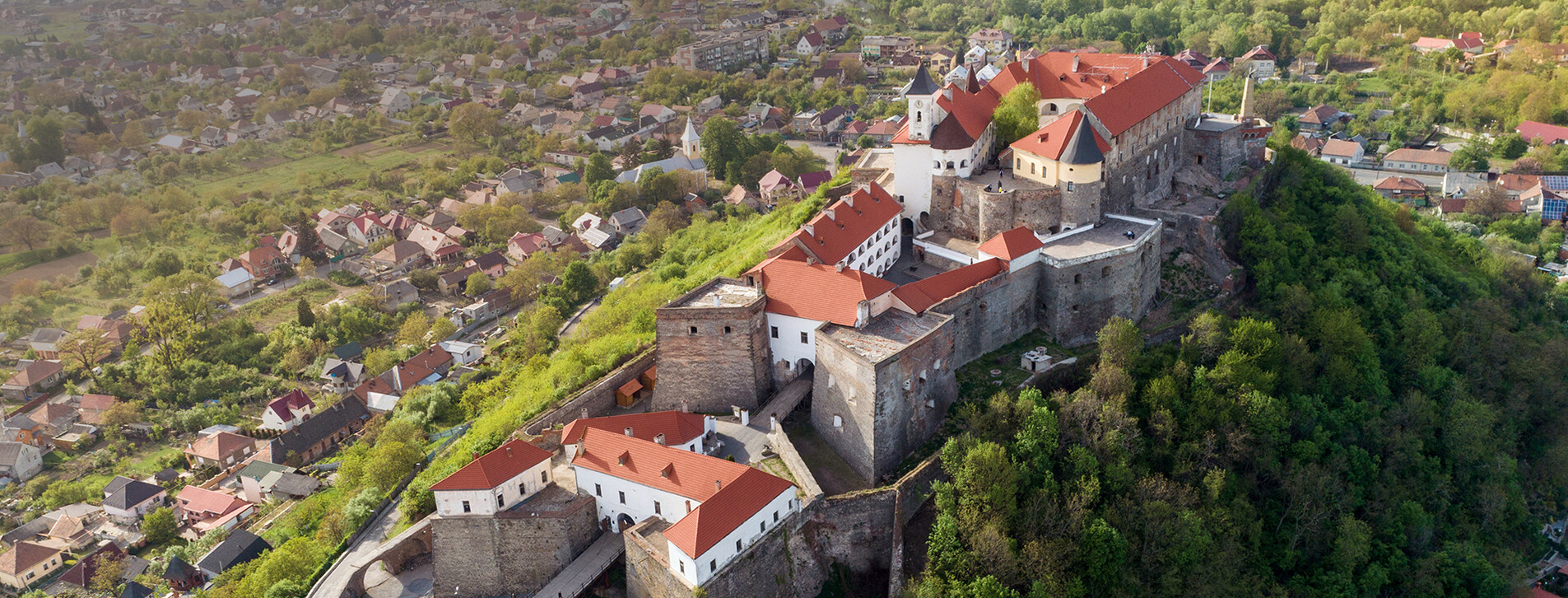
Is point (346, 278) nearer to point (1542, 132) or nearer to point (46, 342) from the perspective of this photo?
point (46, 342)

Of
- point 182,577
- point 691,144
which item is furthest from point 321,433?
point 691,144

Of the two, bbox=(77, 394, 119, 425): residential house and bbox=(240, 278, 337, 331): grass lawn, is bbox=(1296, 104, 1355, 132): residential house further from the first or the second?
bbox=(77, 394, 119, 425): residential house

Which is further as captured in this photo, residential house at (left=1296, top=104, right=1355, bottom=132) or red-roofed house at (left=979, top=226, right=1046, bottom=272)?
residential house at (left=1296, top=104, right=1355, bottom=132)

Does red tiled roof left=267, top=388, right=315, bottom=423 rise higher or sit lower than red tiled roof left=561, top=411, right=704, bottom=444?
lower

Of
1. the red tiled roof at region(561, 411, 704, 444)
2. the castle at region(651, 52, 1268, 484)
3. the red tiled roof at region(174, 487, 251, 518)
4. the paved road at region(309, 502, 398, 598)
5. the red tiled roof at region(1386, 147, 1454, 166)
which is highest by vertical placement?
the castle at region(651, 52, 1268, 484)

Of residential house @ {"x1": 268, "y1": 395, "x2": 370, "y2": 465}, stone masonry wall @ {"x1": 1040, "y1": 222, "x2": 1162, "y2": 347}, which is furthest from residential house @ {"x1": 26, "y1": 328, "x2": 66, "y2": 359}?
stone masonry wall @ {"x1": 1040, "y1": 222, "x2": 1162, "y2": 347}

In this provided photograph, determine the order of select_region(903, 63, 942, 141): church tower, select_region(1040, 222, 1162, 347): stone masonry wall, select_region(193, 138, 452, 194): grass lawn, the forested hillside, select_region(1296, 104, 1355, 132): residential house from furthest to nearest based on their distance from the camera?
select_region(193, 138, 452, 194): grass lawn < select_region(1296, 104, 1355, 132): residential house < select_region(903, 63, 942, 141): church tower < select_region(1040, 222, 1162, 347): stone masonry wall < the forested hillside
